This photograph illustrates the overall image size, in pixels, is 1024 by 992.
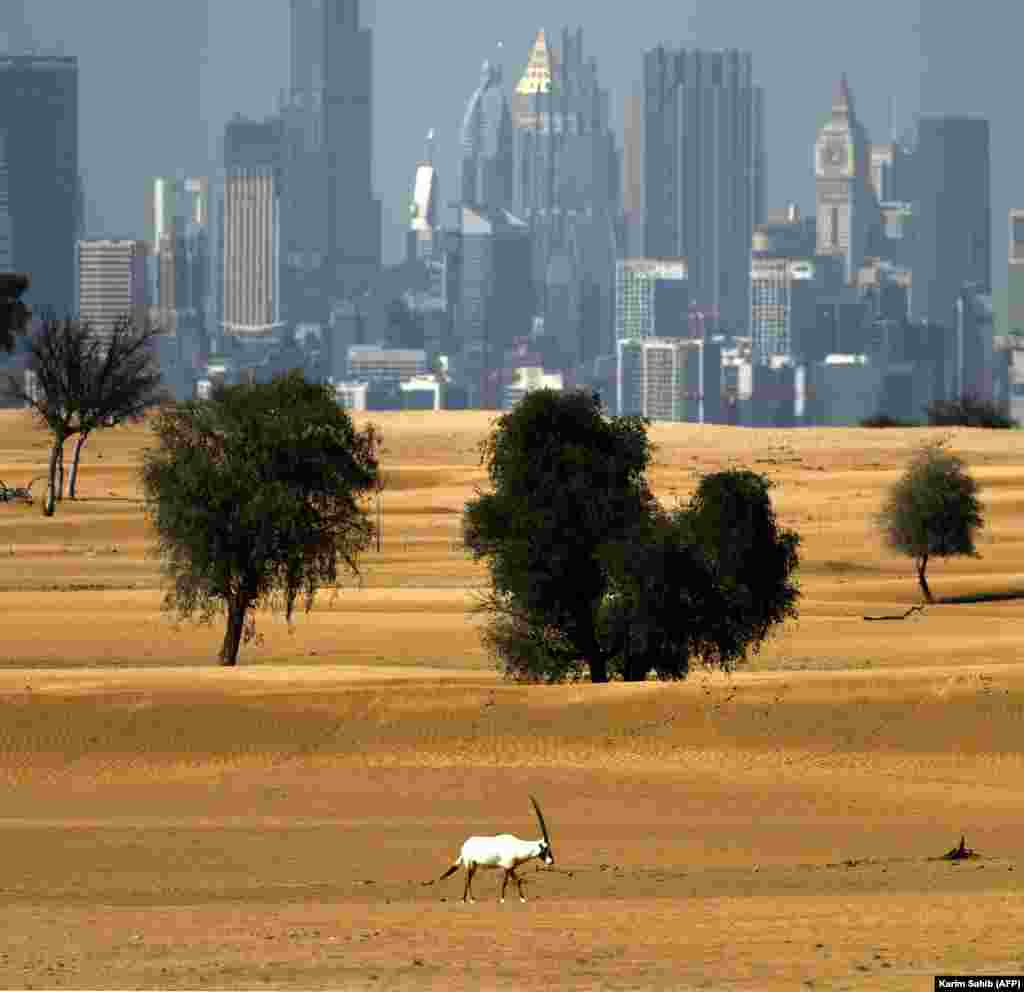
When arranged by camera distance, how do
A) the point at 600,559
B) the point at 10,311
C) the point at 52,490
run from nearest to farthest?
the point at 600,559
the point at 52,490
the point at 10,311

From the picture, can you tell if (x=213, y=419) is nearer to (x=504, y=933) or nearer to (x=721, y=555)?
(x=721, y=555)

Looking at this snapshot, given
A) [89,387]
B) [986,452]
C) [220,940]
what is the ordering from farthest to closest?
[986,452] → [89,387] → [220,940]

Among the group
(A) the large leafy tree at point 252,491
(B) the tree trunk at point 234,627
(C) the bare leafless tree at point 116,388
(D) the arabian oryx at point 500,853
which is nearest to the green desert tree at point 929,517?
(C) the bare leafless tree at point 116,388

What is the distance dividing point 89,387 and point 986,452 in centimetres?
3610

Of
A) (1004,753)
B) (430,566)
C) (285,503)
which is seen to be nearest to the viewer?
(1004,753)

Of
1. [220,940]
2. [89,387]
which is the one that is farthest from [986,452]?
[220,940]

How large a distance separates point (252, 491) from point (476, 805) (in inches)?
467

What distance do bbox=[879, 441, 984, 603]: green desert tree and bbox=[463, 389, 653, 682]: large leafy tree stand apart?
2052 cm

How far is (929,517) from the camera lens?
6062 centimetres

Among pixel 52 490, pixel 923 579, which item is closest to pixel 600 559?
pixel 923 579

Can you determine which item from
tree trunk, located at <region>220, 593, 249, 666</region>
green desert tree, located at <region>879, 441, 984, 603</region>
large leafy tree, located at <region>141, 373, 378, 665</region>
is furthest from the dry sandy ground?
green desert tree, located at <region>879, 441, 984, 603</region>

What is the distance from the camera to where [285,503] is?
130 ft

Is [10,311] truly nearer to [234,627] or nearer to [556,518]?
[234,627]

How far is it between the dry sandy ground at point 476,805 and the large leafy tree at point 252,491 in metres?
1.94
